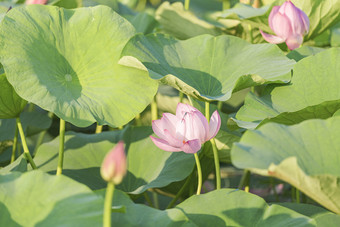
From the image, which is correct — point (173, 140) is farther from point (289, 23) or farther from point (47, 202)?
point (289, 23)

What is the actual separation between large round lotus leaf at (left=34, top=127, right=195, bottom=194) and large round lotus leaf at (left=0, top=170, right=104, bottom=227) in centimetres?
35

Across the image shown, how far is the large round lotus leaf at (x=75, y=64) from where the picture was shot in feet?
3.11

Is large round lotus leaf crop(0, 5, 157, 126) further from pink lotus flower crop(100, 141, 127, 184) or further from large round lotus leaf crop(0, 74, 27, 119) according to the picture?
pink lotus flower crop(100, 141, 127, 184)

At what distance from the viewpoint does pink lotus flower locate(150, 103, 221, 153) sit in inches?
33.2

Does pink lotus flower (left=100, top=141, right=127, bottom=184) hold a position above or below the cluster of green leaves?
above

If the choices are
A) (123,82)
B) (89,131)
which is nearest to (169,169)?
(123,82)

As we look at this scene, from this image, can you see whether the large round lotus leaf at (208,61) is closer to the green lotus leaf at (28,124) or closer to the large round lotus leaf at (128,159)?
the large round lotus leaf at (128,159)

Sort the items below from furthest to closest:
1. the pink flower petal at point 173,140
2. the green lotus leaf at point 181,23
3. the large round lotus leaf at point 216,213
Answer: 1. the green lotus leaf at point 181,23
2. the pink flower petal at point 173,140
3. the large round lotus leaf at point 216,213

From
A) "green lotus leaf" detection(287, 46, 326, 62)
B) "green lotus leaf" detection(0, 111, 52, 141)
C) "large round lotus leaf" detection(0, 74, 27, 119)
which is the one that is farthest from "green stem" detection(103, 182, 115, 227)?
"green lotus leaf" detection(0, 111, 52, 141)

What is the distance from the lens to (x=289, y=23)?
1.16m

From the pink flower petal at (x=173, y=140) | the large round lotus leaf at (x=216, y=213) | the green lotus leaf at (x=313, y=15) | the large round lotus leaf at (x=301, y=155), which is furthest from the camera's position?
the green lotus leaf at (x=313, y=15)

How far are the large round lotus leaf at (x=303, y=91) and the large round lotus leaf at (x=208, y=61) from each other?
29 mm

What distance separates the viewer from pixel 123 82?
3.44 ft

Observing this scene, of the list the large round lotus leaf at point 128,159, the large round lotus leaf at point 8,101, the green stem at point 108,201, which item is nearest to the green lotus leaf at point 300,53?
the large round lotus leaf at point 128,159
